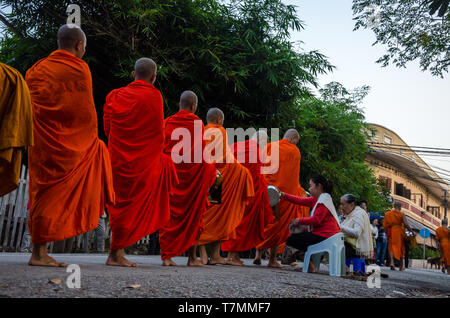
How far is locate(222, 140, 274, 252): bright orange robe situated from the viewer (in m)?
7.08

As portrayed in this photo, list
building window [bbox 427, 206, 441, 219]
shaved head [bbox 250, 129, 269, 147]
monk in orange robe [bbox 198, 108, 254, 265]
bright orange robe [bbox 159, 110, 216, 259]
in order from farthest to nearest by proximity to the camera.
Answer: building window [bbox 427, 206, 441, 219]
shaved head [bbox 250, 129, 269, 147]
monk in orange robe [bbox 198, 108, 254, 265]
bright orange robe [bbox 159, 110, 216, 259]

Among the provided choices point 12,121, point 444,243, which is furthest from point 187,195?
point 444,243

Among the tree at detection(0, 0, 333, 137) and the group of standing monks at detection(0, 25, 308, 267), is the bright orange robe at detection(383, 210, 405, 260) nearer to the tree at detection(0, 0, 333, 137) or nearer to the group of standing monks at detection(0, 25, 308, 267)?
the tree at detection(0, 0, 333, 137)

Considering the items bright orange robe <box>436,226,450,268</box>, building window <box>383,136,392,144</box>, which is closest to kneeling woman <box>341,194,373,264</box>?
bright orange robe <box>436,226,450,268</box>

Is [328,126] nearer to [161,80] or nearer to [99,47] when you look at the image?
[161,80]

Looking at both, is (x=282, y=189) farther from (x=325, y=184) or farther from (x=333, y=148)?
(x=333, y=148)

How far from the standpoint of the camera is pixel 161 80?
430 inches

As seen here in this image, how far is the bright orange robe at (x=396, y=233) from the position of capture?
12.3 metres

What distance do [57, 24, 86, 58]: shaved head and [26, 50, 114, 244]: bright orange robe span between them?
0.11 m

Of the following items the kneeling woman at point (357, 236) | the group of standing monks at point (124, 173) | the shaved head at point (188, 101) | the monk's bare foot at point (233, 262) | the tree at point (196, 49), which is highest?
the tree at point (196, 49)

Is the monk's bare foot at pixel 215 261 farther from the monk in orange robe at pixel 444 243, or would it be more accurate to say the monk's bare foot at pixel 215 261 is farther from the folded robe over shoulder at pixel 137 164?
the monk in orange robe at pixel 444 243

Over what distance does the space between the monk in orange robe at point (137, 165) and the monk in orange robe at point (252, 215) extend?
6.98 ft

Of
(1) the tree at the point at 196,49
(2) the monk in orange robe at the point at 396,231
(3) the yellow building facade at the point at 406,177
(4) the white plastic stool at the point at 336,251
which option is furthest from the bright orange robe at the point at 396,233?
(3) the yellow building facade at the point at 406,177
